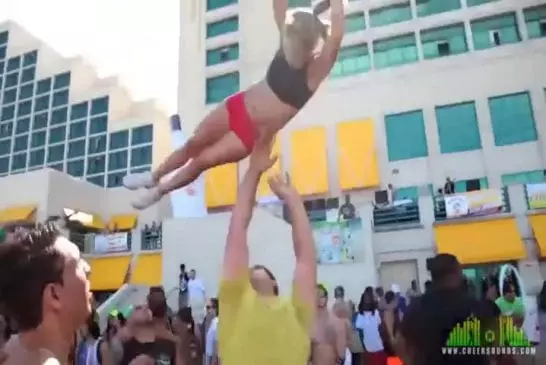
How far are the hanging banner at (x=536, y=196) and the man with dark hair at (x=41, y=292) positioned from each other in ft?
36.4

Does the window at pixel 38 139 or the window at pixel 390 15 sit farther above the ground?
the window at pixel 390 15

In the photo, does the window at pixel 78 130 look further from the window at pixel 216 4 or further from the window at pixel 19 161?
the window at pixel 216 4

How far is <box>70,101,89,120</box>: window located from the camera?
2306cm

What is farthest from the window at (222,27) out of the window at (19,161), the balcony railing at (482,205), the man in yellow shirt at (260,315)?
the man in yellow shirt at (260,315)

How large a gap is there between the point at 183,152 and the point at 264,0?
14308 mm

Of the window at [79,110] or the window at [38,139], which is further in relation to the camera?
the window at [38,139]

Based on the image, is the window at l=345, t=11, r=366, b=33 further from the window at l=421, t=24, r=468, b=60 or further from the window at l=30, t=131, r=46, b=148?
the window at l=30, t=131, r=46, b=148

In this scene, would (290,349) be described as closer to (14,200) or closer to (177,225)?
(177,225)

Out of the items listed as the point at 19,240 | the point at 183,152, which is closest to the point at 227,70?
the point at 183,152

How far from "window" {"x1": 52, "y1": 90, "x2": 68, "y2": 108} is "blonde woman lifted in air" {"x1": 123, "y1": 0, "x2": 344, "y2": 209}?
22081mm

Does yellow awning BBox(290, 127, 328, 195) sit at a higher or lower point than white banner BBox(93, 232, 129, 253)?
higher

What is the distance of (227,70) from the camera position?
17000mm

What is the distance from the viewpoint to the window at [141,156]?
69.7 feet

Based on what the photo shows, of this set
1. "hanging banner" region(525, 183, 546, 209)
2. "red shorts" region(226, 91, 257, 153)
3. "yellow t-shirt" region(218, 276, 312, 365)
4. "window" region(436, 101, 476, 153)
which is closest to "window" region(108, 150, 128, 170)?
"window" region(436, 101, 476, 153)
